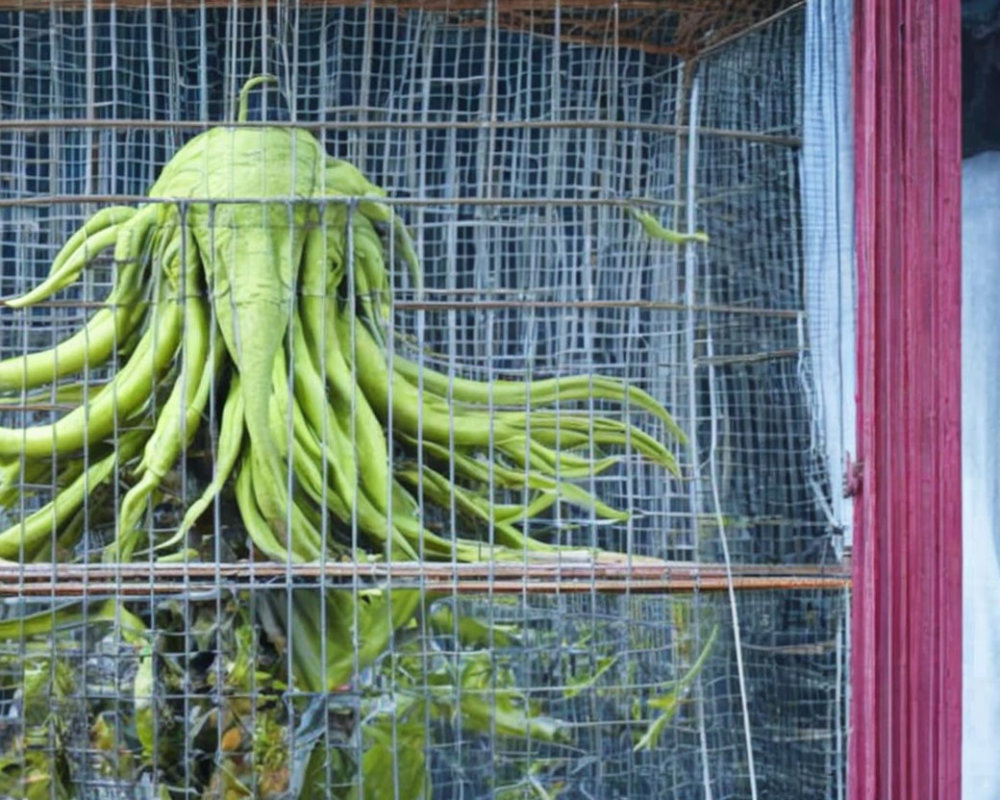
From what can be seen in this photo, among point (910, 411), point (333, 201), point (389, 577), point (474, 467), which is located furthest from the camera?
point (474, 467)

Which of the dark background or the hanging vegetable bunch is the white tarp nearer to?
the dark background

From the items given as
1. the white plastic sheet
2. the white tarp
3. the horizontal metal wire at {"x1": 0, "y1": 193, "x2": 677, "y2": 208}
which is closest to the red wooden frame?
the white tarp

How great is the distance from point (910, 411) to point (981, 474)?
0.15 m

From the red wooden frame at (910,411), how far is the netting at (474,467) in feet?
0.92

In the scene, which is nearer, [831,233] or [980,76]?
[980,76]

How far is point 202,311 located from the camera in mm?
2830

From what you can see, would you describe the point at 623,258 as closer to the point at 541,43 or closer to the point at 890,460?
the point at 541,43

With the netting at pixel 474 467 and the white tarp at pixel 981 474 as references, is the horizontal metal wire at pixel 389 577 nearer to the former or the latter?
the netting at pixel 474 467

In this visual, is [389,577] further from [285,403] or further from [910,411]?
[910,411]

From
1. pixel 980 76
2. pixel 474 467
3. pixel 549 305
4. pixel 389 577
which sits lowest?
pixel 389 577

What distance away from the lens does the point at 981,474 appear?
8.38ft

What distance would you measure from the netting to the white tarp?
0.27 meters

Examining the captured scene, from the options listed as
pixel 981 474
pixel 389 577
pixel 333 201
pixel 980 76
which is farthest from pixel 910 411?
pixel 333 201

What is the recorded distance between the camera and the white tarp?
8.13 feet
